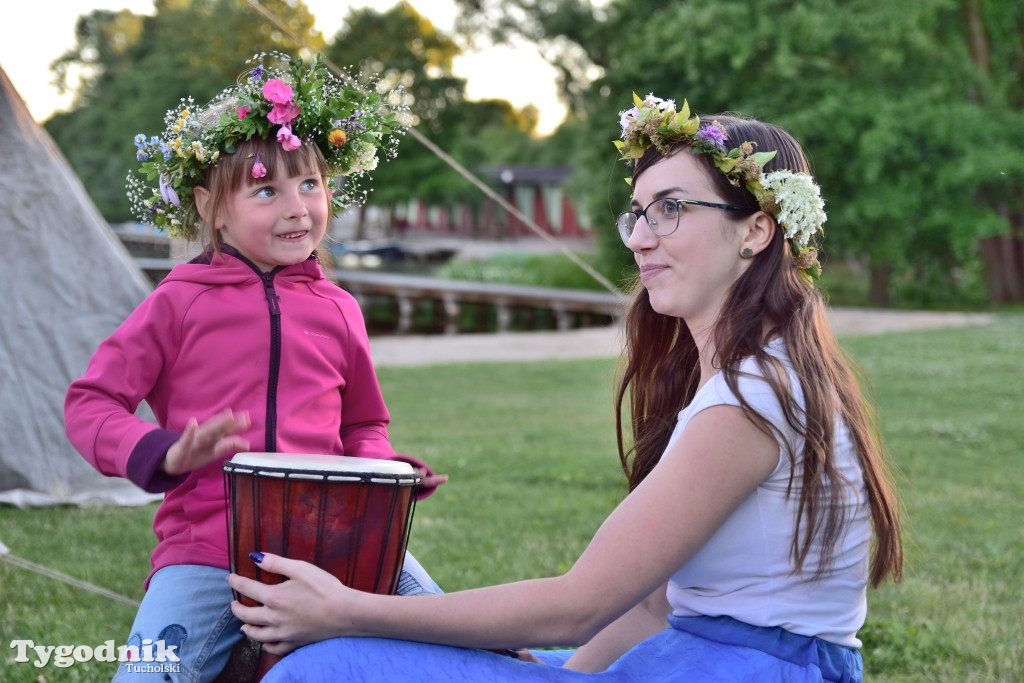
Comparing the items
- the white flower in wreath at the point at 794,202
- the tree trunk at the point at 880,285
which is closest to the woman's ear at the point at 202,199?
the white flower in wreath at the point at 794,202

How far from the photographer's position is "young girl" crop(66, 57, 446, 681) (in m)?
2.50

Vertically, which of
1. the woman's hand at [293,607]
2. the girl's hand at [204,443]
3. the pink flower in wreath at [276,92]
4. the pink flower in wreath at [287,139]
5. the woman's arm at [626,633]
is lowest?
the woman's arm at [626,633]

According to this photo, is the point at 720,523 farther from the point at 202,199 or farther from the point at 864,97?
the point at 864,97

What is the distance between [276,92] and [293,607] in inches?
56.7

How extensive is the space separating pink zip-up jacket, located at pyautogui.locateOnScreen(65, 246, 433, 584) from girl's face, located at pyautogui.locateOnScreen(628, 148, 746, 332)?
797 mm

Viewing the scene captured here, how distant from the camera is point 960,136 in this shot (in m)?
23.6

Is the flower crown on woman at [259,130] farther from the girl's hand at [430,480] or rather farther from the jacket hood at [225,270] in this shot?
the girl's hand at [430,480]

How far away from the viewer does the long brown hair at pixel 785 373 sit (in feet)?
6.89

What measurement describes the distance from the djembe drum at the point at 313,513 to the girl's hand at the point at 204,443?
7cm

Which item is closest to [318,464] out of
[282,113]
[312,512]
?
[312,512]

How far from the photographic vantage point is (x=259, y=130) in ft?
9.42

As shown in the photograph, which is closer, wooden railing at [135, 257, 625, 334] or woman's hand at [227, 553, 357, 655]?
woman's hand at [227, 553, 357, 655]

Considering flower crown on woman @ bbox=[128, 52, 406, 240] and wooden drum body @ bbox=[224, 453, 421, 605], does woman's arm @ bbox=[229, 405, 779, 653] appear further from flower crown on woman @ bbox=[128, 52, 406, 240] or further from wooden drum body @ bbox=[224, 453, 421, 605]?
flower crown on woman @ bbox=[128, 52, 406, 240]

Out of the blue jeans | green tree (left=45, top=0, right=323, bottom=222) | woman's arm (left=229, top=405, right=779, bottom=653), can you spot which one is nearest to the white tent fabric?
the blue jeans
